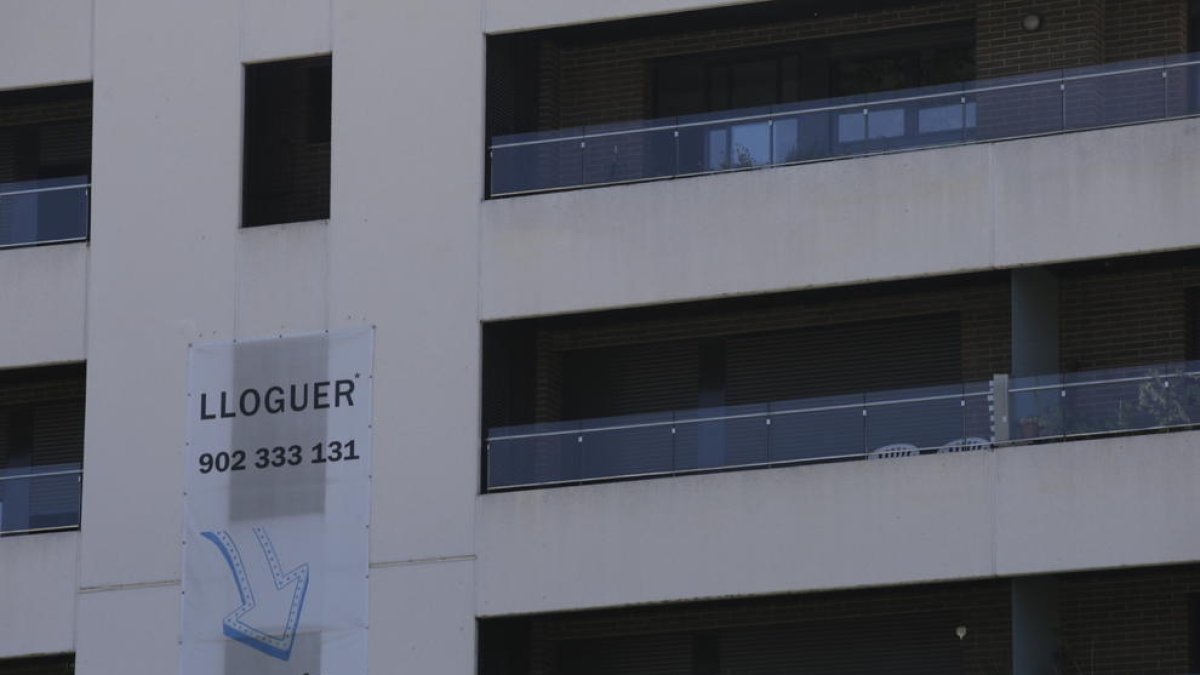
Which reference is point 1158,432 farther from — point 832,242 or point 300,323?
point 300,323

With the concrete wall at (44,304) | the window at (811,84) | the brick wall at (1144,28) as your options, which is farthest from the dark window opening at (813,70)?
the concrete wall at (44,304)

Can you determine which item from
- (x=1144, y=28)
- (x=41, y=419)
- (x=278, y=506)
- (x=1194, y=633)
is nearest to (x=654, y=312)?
(x=278, y=506)

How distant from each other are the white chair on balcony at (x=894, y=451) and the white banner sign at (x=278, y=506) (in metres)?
5.85

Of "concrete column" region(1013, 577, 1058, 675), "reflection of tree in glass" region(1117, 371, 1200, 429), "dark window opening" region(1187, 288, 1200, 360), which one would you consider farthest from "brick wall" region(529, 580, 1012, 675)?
"dark window opening" region(1187, 288, 1200, 360)

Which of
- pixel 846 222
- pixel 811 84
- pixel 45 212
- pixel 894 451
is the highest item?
pixel 811 84

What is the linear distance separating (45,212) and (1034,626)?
42.4ft

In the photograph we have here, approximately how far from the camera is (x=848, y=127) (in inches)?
1491

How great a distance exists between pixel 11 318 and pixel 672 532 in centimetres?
886

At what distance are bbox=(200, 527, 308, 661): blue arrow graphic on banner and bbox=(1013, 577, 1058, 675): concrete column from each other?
8028 millimetres

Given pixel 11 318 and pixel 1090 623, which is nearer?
pixel 1090 623

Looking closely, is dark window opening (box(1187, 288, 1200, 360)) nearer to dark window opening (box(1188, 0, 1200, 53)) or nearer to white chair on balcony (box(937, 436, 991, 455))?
dark window opening (box(1188, 0, 1200, 53))

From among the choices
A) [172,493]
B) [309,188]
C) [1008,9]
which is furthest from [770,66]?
[172,493]

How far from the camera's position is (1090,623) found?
123ft

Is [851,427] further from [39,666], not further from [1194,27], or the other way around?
[39,666]
